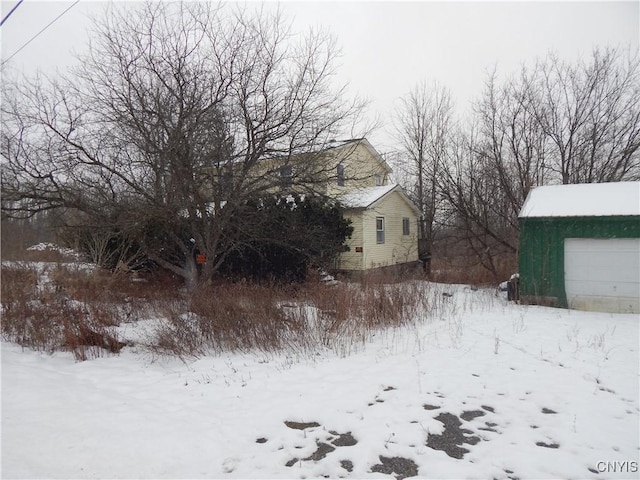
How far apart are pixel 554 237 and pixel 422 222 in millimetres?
13094

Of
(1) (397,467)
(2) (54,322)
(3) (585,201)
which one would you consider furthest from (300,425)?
(3) (585,201)

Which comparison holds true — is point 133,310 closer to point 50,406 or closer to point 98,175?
point 98,175

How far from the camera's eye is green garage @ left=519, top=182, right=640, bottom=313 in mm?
9008

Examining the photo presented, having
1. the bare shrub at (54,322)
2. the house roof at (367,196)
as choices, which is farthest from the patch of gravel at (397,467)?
the house roof at (367,196)

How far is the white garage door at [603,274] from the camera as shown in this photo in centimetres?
898

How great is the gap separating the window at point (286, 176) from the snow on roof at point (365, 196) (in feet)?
13.4

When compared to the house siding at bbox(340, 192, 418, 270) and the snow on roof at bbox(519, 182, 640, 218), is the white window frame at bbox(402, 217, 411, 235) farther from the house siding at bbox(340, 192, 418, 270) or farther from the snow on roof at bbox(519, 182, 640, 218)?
the snow on roof at bbox(519, 182, 640, 218)

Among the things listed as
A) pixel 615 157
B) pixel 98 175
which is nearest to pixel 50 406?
pixel 98 175

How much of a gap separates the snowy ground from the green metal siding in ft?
12.4

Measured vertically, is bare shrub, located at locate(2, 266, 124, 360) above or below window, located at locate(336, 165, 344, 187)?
below

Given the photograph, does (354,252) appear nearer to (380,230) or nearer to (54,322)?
(380,230)

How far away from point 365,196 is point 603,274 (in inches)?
397

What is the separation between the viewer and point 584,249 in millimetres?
9508

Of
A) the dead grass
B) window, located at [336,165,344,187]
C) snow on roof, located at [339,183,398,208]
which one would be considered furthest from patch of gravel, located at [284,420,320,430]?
snow on roof, located at [339,183,398,208]
